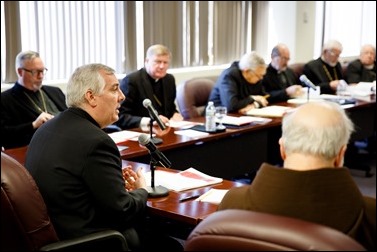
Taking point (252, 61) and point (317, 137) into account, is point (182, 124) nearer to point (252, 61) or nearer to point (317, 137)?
point (252, 61)

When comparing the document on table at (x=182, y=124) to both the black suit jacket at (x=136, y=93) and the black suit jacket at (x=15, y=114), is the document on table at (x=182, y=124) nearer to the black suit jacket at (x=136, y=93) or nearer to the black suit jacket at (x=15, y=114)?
the black suit jacket at (x=136, y=93)

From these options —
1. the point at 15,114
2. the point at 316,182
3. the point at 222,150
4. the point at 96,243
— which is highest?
the point at 316,182

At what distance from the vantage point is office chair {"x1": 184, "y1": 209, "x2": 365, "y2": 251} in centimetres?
125

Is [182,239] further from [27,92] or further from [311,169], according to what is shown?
[27,92]

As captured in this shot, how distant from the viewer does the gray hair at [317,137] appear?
5.09 ft

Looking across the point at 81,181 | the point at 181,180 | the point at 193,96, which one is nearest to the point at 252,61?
the point at 193,96

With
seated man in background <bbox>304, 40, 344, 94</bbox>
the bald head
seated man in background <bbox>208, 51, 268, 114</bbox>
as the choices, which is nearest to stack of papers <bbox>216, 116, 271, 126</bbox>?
seated man in background <bbox>208, 51, 268, 114</bbox>

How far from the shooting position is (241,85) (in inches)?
199

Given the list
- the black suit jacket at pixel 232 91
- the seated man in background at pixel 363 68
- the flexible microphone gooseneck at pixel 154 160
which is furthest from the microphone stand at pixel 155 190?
the seated man in background at pixel 363 68

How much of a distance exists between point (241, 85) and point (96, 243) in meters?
3.18

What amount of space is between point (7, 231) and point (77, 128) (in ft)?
1.65

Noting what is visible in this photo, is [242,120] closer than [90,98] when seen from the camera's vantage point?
No

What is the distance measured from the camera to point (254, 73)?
5.02 meters

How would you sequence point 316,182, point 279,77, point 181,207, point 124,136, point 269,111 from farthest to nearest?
point 279,77
point 269,111
point 124,136
point 181,207
point 316,182
